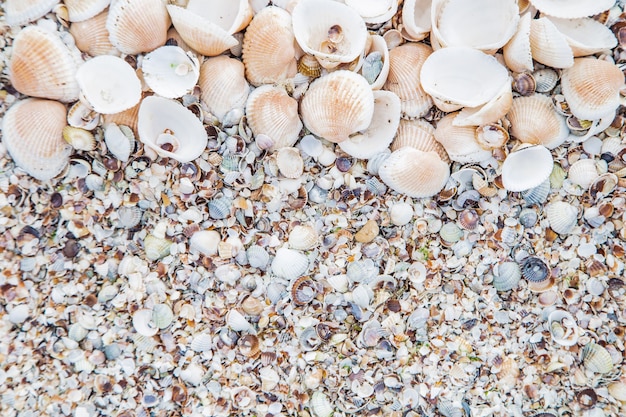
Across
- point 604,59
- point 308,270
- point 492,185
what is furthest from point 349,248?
point 604,59

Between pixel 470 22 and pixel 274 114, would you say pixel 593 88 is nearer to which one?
pixel 470 22

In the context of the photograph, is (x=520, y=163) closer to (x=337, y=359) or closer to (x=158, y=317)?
(x=337, y=359)

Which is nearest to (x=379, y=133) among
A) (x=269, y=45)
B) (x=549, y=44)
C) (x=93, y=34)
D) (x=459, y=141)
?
(x=459, y=141)

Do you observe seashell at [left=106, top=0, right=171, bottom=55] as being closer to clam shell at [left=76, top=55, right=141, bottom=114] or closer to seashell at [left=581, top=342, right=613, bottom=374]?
clam shell at [left=76, top=55, right=141, bottom=114]

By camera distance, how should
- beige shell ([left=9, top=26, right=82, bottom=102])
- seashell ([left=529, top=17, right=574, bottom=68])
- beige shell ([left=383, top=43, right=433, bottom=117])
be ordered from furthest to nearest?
beige shell ([left=383, top=43, right=433, bottom=117]) < seashell ([left=529, top=17, right=574, bottom=68]) < beige shell ([left=9, top=26, right=82, bottom=102])

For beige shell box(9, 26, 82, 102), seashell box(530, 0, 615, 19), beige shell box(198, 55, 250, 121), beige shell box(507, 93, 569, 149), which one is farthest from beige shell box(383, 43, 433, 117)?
beige shell box(9, 26, 82, 102)

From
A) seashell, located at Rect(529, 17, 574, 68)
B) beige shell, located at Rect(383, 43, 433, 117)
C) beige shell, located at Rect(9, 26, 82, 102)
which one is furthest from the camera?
beige shell, located at Rect(383, 43, 433, 117)
